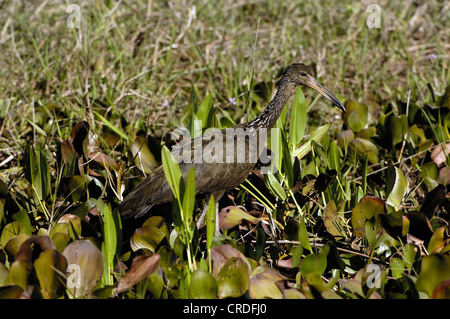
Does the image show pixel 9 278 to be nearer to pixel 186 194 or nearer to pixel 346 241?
pixel 186 194

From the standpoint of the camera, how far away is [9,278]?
316 centimetres

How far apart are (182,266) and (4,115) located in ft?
9.58

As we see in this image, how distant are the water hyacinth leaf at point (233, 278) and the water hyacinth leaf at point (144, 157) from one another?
4.73 ft

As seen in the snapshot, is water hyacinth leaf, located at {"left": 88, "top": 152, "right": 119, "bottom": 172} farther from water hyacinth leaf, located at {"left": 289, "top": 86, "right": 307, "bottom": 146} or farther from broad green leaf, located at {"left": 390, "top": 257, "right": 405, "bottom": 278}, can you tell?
broad green leaf, located at {"left": 390, "top": 257, "right": 405, "bottom": 278}

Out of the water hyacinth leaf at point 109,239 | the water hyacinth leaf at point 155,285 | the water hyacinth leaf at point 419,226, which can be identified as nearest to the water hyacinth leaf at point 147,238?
the water hyacinth leaf at point 109,239

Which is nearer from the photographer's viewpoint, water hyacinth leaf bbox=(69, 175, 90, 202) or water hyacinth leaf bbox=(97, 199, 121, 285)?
water hyacinth leaf bbox=(97, 199, 121, 285)

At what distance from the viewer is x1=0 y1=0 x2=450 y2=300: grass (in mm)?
5410

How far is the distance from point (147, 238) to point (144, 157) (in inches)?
35.8

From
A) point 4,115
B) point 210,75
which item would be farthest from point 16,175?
point 210,75

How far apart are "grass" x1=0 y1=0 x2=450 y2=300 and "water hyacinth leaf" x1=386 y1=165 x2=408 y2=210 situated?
599 millimetres

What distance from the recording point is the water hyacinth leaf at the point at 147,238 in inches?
149

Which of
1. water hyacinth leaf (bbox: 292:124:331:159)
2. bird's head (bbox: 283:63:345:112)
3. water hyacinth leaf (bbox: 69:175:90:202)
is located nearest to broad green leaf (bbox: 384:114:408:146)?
bird's head (bbox: 283:63:345:112)

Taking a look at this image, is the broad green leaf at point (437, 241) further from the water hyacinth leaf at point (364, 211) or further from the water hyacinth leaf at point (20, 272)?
the water hyacinth leaf at point (20, 272)

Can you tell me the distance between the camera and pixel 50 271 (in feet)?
10.3
